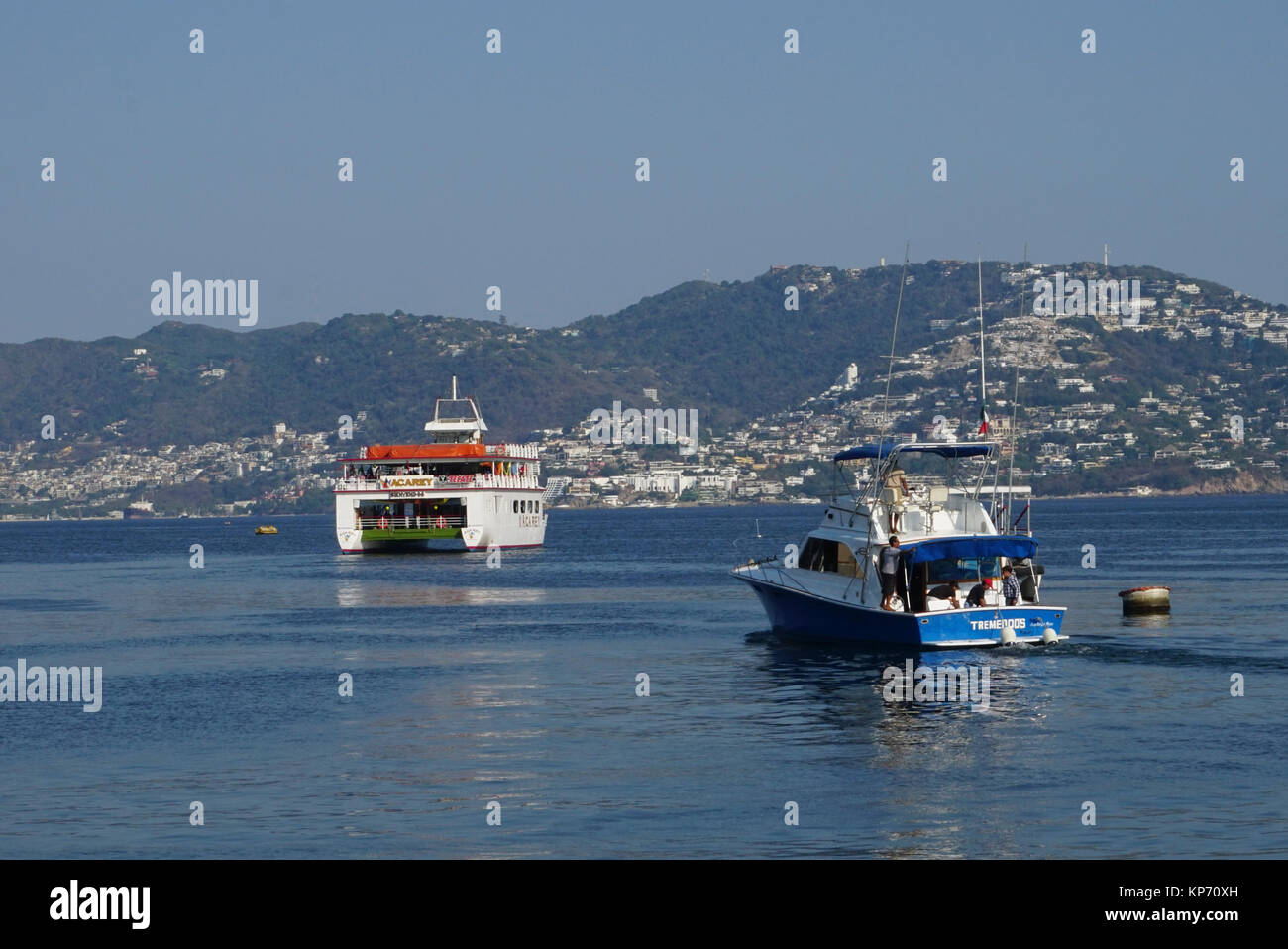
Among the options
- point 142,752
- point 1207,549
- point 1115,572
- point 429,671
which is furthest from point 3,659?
point 1207,549

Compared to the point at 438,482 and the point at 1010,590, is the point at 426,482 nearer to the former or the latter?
the point at 438,482

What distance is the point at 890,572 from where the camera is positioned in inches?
1620

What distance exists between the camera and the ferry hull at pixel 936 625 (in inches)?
1576

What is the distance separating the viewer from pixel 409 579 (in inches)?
3339

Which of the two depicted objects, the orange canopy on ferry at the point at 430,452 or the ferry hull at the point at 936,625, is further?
the orange canopy on ferry at the point at 430,452

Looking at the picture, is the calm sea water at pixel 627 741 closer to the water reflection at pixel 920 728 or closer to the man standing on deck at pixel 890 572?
the water reflection at pixel 920 728

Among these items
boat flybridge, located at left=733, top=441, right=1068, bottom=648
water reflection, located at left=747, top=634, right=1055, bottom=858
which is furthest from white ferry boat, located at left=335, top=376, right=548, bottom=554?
water reflection, located at left=747, top=634, right=1055, bottom=858

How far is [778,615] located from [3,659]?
73.1 feet

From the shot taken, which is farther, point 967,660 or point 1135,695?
point 967,660

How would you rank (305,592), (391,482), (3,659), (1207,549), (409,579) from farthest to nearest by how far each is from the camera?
1. (391,482)
2. (1207,549)
3. (409,579)
4. (305,592)
5. (3,659)

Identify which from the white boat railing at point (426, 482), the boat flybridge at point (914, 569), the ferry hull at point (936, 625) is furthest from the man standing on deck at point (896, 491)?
the white boat railing at point (426, 482)
